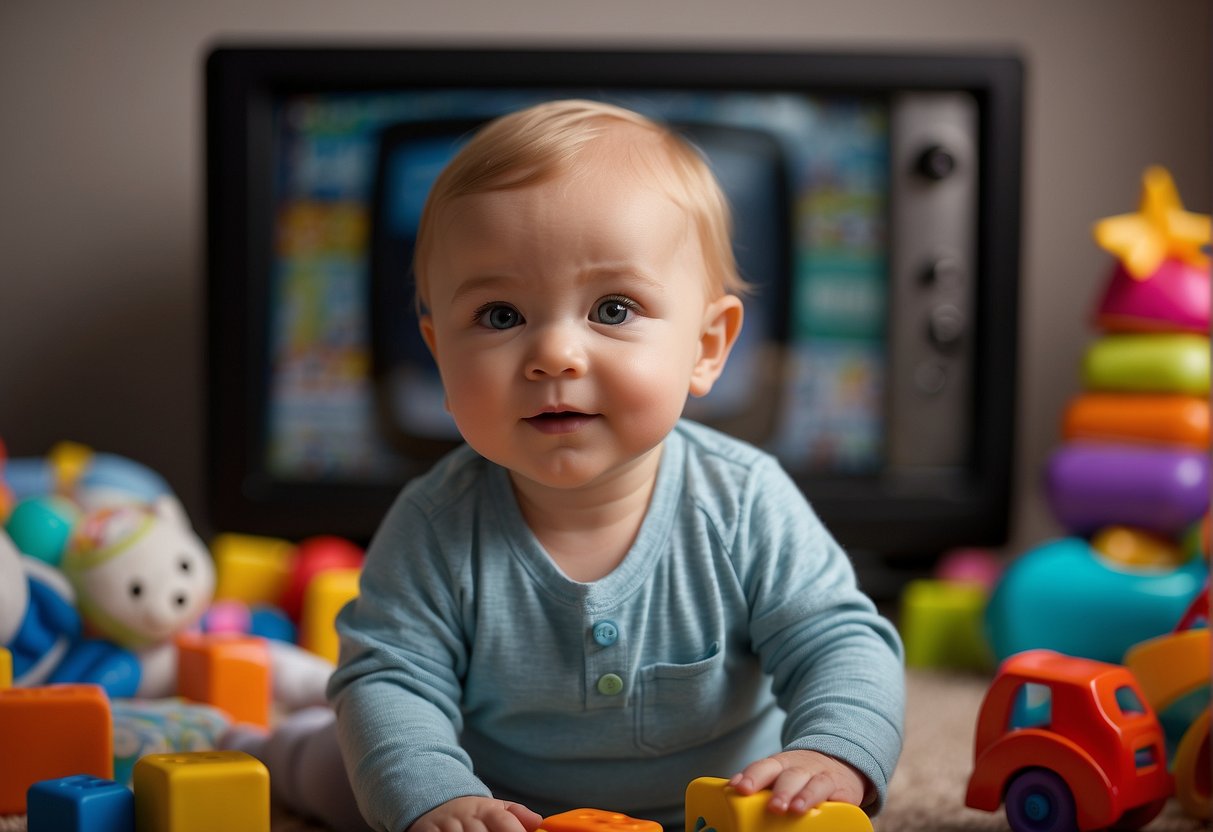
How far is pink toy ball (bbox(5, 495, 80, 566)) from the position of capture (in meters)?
1.12

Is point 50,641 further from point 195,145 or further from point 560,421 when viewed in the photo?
point 195,145

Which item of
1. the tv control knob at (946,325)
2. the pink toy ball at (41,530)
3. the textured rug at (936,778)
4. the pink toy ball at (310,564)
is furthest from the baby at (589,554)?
the tv control knob at (946,325)

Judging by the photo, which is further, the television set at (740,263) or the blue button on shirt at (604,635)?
the television set at (740,263)

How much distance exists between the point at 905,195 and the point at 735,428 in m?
0.35

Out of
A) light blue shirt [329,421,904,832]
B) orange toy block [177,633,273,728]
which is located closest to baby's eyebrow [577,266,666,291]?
light blue shirt [329,421,904,832]

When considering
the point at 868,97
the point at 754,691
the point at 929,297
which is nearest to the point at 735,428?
the point at 929,297

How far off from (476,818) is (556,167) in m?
0.34

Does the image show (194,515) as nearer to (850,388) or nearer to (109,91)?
(109,91)

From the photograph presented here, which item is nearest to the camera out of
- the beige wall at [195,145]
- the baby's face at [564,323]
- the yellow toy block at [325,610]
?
the baby's face at [564,323]

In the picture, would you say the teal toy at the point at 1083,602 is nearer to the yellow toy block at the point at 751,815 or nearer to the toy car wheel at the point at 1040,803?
the toy car wheel at the point at 1040,803

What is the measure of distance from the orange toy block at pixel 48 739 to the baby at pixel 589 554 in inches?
5.3

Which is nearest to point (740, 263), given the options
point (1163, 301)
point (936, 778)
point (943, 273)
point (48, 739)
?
point (943, 273)

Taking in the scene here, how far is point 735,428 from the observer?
160cm

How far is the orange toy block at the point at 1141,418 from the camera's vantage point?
1374 mm
